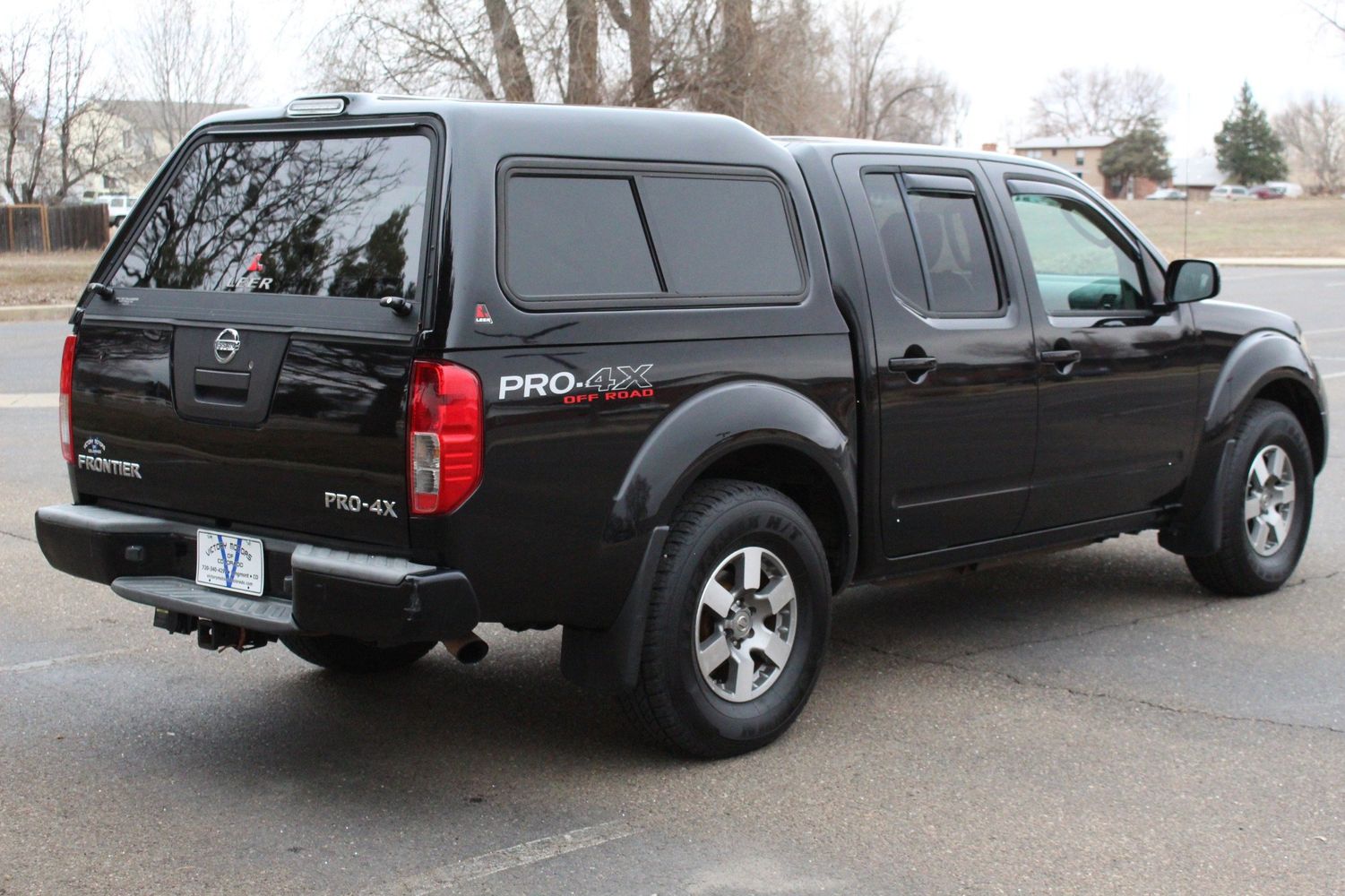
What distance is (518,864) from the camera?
388cm

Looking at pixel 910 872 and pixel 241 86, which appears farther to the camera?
pixel 241 86

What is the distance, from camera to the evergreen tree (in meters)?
115

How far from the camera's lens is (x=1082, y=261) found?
6.32 meters

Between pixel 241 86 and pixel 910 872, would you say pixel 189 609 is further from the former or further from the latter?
pixel 241 86

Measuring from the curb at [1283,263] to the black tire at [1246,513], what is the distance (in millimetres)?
36298

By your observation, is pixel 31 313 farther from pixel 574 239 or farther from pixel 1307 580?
pixel 574 239

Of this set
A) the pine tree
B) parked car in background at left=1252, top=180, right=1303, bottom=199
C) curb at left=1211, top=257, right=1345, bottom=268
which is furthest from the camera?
the pine tree

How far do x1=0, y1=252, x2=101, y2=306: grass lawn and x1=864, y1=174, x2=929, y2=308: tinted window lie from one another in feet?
71.5

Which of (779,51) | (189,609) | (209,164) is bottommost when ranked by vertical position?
(189,609)

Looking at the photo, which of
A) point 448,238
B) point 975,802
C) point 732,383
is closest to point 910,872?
point 975,802

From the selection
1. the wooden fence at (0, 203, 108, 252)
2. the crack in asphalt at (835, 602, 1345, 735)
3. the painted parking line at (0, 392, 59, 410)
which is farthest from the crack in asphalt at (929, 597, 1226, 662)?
the wooden fence at (0, 203, 108, 252)

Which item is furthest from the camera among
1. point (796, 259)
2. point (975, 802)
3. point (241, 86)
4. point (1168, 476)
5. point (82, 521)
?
point (241, 86)

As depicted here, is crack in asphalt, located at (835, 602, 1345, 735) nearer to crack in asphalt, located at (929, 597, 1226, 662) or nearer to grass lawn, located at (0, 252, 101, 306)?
crack in asphalt, located at (929, 597, 1226, 662)

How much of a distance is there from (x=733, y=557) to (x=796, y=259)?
106 cm
